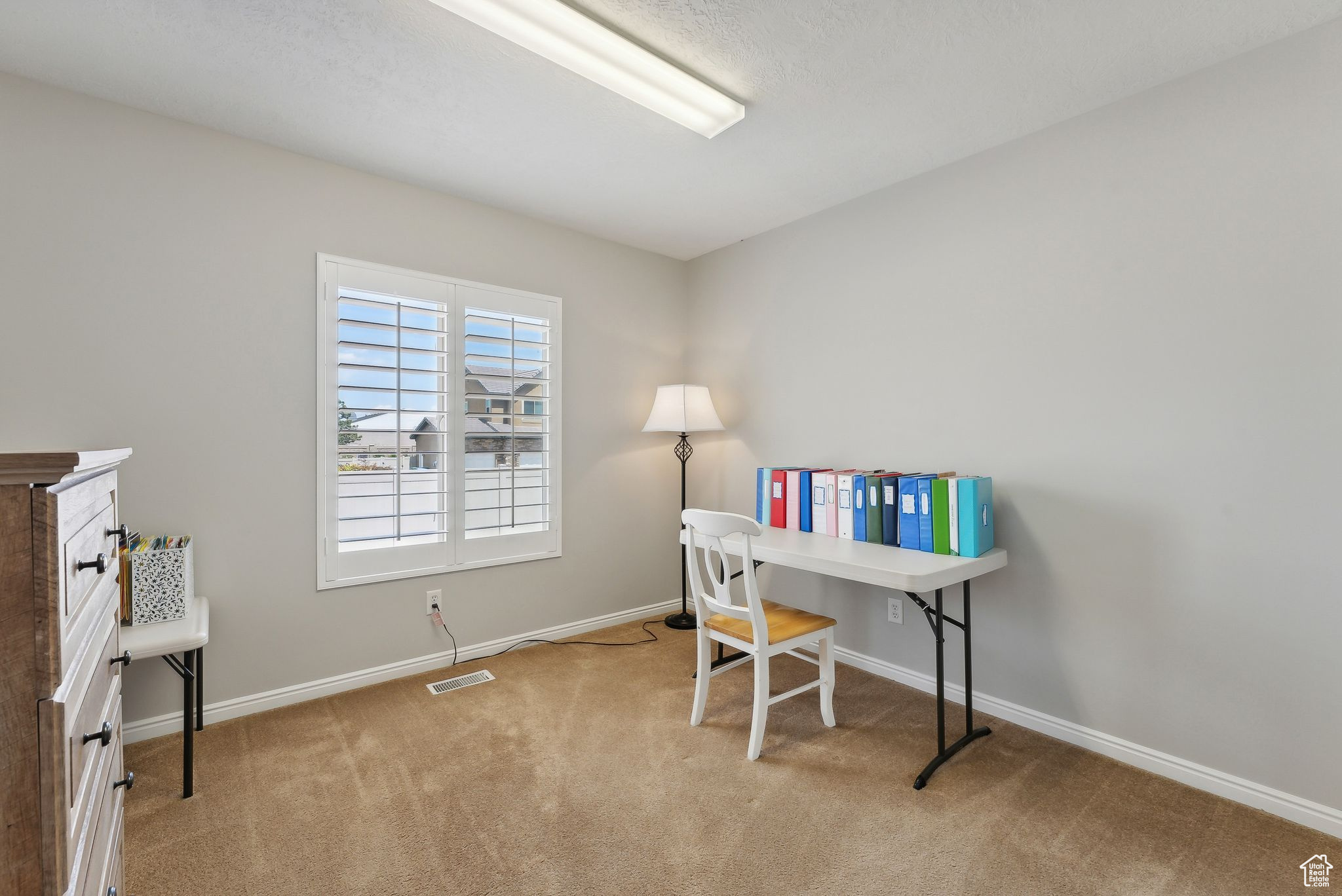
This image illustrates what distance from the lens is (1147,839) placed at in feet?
5.81

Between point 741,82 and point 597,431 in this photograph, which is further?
point 597,431

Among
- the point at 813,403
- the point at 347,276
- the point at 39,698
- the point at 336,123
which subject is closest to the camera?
the point at 39,698

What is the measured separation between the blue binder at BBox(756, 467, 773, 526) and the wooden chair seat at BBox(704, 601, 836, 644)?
1.96 feet

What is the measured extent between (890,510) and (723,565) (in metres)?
0.80

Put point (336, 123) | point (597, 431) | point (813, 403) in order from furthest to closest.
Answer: point (597, 431) < point (813, 403) < point (336, 123)

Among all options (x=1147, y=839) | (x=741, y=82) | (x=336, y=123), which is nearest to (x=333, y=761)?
(x=336, y=123)

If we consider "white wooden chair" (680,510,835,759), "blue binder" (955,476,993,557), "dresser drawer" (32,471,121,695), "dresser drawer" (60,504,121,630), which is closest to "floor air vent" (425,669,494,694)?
"white wooden chair" (680,510,835,759)

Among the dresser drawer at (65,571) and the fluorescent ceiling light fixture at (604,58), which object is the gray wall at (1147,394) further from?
the dresser drawer at (65,571)

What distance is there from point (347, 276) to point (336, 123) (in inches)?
25.0

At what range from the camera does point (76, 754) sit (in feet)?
2.83

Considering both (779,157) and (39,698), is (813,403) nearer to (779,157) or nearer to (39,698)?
(779,157)

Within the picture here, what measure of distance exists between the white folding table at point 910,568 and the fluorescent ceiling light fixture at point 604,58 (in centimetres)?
161

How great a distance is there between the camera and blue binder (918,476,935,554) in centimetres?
240

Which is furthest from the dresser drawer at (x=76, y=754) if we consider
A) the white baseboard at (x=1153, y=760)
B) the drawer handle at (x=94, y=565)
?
the white baseboard at (x=1153, y=760)
